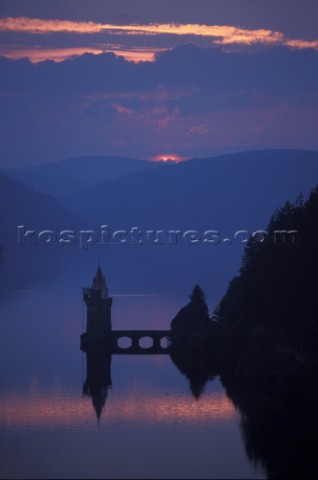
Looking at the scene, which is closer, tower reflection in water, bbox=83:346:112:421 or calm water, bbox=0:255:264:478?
calm water, bbox=0:255:264:478

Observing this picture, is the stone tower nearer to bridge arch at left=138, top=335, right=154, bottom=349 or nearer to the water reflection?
bridge arch at left=138, top=335, right=154, bottom=349

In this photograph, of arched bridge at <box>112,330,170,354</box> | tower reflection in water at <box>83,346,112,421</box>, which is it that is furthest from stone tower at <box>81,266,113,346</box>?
tower reflection in water at <box>83,346,112,421</box>

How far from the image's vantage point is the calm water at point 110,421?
39938 millimetres

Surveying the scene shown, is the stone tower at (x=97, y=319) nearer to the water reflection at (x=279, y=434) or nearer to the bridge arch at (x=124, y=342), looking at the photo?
the bridge arch at (x=124, y=342)

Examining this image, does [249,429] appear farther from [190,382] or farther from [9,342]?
[9,342]

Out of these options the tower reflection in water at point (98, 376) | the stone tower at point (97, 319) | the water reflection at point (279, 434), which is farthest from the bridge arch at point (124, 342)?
the water reflection at point (279, 434)

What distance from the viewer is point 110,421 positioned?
149ft

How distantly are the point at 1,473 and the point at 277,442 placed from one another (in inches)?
379

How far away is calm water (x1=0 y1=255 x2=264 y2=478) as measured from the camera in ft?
131

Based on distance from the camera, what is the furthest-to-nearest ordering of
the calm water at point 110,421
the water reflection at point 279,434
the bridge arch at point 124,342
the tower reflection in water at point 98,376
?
1. the bridge arch at point 124,342
2. the tower reflection in water at point 98,376
3. the calm water at point 110,421
4. the water reflection at point 279,434

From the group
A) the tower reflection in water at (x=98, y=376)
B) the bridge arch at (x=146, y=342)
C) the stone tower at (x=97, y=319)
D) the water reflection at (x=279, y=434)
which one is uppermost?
the stone tower at (x=97, y=319)

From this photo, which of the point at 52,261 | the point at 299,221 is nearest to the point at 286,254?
the point at 299,221

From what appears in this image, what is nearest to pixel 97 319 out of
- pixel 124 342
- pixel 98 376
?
pixel 124 342

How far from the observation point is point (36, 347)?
60906 millimetres
